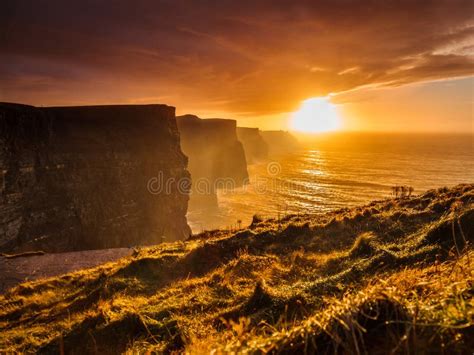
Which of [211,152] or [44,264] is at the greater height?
[211,152]

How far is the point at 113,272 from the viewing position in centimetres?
1164

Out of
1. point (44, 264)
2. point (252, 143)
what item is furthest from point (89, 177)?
point (252, 143)

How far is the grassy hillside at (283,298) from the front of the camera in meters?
1.73

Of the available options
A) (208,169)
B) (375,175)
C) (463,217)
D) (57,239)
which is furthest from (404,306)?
(208,169)

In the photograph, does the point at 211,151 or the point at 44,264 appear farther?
the point at 211,151

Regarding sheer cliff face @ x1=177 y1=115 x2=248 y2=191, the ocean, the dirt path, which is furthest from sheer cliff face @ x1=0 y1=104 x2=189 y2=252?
sheer cliff face @ x1=177 y1=115 x2=248 y2=191

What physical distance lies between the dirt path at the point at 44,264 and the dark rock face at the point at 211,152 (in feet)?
263

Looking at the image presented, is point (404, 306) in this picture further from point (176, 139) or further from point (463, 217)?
point (176, 139)

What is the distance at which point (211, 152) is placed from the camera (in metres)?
112

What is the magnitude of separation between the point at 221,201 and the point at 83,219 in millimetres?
45523

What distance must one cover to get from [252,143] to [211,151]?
6886cm

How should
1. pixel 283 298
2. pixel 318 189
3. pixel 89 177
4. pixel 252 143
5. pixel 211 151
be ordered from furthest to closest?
pixel 252 143
pixel 211 151
pixel 318 189
pixel 89 177
pixel 283 298

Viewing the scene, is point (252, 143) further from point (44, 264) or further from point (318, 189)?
point (44, 264)

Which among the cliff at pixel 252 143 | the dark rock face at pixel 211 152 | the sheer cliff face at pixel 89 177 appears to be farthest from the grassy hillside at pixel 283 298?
the cliff at pixel 252 143
